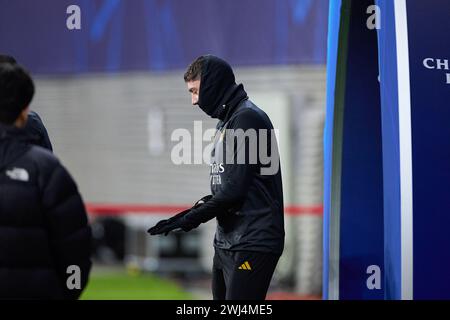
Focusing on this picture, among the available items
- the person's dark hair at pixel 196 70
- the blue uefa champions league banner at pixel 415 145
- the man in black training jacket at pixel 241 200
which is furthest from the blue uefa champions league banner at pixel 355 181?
the person's dark hair at pixel 196 70

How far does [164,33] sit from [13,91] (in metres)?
6.84

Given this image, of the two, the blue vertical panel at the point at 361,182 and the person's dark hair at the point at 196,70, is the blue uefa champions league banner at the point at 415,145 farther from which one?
the blue vertical panel at the point at 361,182

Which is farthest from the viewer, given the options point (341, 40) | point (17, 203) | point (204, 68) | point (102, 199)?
point (102, 199)

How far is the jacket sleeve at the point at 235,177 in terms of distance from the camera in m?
5.21

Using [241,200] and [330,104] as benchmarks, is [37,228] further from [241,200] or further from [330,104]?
[330,104]

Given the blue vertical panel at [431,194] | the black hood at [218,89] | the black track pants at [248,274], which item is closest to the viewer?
the blue vertical panel at [431,194]

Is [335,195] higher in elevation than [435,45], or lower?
lower

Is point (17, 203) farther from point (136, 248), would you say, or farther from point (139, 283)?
point (136, 248)

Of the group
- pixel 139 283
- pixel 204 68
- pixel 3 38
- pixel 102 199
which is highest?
pixel 3 38

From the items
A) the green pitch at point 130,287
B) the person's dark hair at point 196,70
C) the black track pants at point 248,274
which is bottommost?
the green pitch at point 130,287
